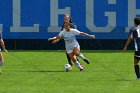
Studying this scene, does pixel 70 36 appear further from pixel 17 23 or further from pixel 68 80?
pixel 17 23

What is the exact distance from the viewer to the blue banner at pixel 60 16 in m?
47.5

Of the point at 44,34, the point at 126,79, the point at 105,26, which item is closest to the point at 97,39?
the point at 105,26

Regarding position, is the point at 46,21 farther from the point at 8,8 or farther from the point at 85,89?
the point at 85,89

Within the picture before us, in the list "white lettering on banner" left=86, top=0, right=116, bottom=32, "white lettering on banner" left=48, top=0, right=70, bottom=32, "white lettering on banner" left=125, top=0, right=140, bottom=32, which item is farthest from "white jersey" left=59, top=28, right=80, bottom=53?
"white lettering on banner" left=125, top=0, right=140, bottom=32

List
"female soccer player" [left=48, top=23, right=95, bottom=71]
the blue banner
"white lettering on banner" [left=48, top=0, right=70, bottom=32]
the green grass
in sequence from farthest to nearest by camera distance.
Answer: "white lettering on banner" [left=48, top=0, right=70, bottom=32] → the blue banner → "female soccer player" [left=48, top=23, right=95, bottom=71] → the green grass

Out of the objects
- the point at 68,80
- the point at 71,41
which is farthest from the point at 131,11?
the point at 68,80

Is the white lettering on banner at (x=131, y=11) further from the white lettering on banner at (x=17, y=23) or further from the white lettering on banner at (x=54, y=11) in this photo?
the white lettering on banner at (x=17, y=23)

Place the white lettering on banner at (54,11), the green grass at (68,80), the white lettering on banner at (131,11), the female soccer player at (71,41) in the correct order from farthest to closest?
1. the white lettering on banner at (54,11)
2. the white lettering on banner at (131,11)
3. the female soccer player at (71,41)
4. the green grass at (68,80)

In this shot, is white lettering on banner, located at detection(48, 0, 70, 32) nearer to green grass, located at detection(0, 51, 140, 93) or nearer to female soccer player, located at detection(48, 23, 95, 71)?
green grass, located at detection(0, 51, 140, 93)

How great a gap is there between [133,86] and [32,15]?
31.0 meters

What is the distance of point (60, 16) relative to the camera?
159 feet

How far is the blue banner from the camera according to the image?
156ft

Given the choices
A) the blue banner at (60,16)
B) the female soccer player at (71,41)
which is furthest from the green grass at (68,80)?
the blue banner at (60,16)

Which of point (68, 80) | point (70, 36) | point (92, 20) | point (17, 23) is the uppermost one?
point (70, 36)
